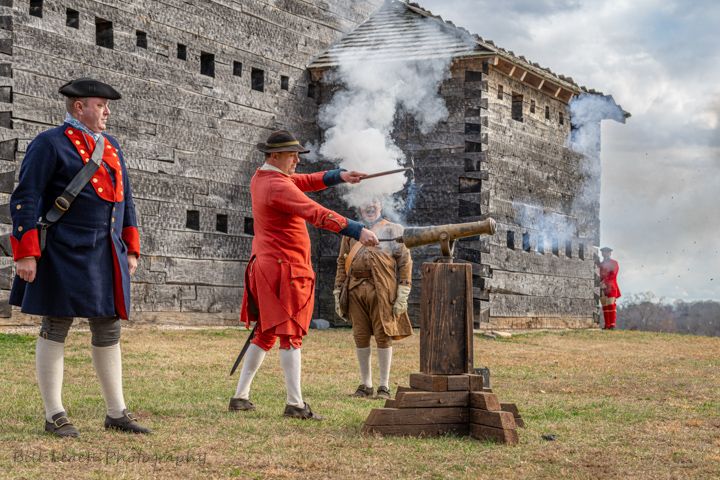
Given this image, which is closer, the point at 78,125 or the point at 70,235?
the point at 70,235

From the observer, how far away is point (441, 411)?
566 centimetres

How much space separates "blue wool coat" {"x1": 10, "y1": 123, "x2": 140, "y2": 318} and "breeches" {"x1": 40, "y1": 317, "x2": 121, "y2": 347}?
0.10 meters

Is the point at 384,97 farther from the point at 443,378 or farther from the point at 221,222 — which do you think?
the point at 443,378

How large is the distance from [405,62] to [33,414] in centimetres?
1153

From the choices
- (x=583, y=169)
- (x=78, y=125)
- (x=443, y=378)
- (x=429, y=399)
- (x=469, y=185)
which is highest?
(x=583, y=169)

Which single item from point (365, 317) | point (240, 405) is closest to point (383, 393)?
point (365, 317)

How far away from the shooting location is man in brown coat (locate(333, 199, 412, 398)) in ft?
26.4

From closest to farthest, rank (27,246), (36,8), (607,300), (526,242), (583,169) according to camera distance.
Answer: (27,246)
(36,8)
(526,242)
(583,169)
(607,300)

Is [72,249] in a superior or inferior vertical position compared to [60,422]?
superior

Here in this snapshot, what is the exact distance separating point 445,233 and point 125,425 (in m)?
2.28

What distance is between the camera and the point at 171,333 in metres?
13.6

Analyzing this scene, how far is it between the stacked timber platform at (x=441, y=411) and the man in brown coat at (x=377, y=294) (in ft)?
7.37

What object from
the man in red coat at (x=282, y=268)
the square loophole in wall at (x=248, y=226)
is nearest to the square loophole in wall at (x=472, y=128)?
the square loophole in wall at (x=248, y=226)

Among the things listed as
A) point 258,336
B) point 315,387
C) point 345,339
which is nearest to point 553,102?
point 345,339
